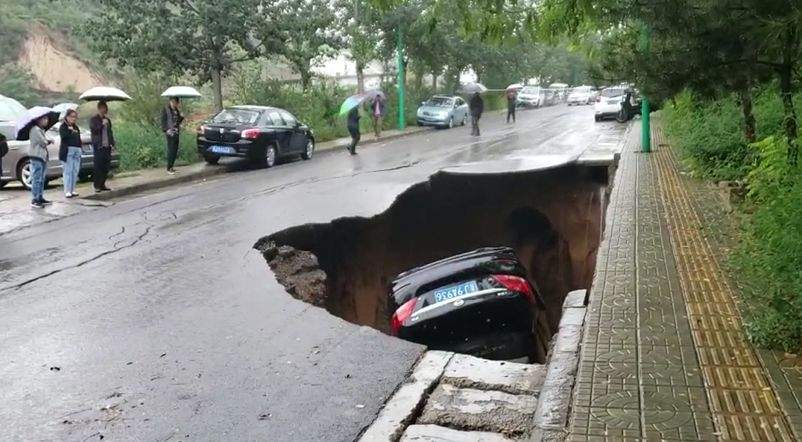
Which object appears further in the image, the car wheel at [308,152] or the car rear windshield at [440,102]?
the car rear windshield at [440,102]

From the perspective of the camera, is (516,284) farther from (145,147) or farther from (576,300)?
(145,147)

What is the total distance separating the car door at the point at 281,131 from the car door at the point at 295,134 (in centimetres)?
13

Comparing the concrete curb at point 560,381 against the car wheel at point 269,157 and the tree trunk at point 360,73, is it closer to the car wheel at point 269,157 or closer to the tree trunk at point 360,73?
the car wheel at point 269,157

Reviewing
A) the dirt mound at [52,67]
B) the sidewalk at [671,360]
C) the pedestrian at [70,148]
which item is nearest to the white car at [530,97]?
the dirt mound at [52,67]

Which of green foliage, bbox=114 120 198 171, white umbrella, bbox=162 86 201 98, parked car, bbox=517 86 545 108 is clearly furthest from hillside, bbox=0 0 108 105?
parked car, bbox=517 86 545 108

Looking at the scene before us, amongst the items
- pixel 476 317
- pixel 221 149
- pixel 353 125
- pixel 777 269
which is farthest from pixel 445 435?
pixel 353 125

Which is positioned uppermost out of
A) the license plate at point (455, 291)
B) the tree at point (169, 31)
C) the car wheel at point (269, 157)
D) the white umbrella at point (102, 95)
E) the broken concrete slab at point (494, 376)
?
the tree at point (169, 31)

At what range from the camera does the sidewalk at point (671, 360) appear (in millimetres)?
3273

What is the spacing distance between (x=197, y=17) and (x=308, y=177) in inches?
295

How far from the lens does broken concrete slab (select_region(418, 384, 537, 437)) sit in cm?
368

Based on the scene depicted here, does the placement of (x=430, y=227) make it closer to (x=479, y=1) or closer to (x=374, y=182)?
(x=374, y=182)

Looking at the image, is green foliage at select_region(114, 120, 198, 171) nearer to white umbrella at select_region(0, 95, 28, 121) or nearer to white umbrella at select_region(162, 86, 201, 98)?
white umbrella at select_region(162, 86, 201, 98)

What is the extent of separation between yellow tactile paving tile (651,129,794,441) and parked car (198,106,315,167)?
40.1 feet

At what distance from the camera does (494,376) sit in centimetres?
436
